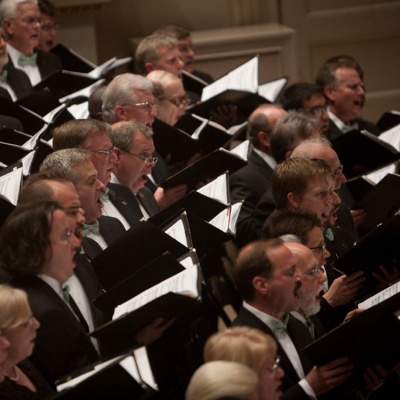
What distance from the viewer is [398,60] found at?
33.3 feet

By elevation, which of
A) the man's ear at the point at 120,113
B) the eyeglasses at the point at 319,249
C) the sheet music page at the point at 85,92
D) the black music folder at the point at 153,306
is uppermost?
the black music folder at the point at 153,306

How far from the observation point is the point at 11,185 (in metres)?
4.56

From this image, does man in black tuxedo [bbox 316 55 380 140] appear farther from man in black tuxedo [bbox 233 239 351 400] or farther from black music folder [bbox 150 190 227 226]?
man in black tuxedo [bbox 233 239 351 400]

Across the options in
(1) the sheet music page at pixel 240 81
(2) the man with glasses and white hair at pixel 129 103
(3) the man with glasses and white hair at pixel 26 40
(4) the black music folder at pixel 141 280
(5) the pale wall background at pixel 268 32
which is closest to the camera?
(4) the black music folder at pixel 141 280

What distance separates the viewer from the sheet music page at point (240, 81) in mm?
7109

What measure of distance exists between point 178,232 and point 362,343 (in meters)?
0.96

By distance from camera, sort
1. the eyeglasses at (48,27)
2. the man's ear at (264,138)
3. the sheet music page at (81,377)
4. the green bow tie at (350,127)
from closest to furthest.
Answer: the sheet music page at (81,377)
the man's ear at (264,138)
the green bow tie at (350,127)
the eyeglasses at (48,27)

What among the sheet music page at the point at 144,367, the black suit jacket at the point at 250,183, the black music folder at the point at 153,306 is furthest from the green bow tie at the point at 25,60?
the sheet music page at the point at 144,367

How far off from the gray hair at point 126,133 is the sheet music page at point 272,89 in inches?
84.3

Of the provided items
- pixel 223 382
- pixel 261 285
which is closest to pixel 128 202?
pixel 261 285

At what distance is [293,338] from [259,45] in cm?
528

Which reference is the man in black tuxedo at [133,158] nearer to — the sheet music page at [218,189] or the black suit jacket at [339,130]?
the sheet music page at [218,189]

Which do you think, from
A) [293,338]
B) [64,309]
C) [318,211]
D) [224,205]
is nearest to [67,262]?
[64,309]

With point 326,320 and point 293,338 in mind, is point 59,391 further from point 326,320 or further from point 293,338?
point 326,320
